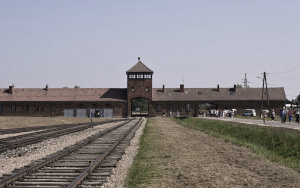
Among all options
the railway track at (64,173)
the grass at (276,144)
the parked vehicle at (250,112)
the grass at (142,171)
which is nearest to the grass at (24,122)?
the grass at (276,144)

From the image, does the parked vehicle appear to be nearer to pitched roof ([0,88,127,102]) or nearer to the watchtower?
the watchtower

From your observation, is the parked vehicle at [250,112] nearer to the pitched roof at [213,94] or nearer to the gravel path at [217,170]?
the pitched roof at [213,94]

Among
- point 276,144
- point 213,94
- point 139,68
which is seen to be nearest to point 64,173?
point 276,144

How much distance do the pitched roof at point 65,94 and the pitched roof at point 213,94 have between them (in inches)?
308

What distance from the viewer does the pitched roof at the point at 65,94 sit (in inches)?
2768

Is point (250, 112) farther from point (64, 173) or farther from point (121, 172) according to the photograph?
point (64, 173)

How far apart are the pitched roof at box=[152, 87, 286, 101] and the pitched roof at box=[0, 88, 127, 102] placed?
7.83 metres

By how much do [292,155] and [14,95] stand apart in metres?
66.0

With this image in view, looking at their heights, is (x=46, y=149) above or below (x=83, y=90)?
below

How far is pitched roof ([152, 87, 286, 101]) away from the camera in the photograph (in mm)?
71875

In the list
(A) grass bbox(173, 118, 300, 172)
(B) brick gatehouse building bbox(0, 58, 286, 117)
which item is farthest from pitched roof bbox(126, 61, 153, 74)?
(A) grass bbox(173, 118, 300, 172)

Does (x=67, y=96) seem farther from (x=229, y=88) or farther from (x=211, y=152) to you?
(x=211, y=152)

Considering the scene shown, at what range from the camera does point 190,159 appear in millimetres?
12648

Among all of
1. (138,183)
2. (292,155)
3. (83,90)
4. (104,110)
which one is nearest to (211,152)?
(292,155)
